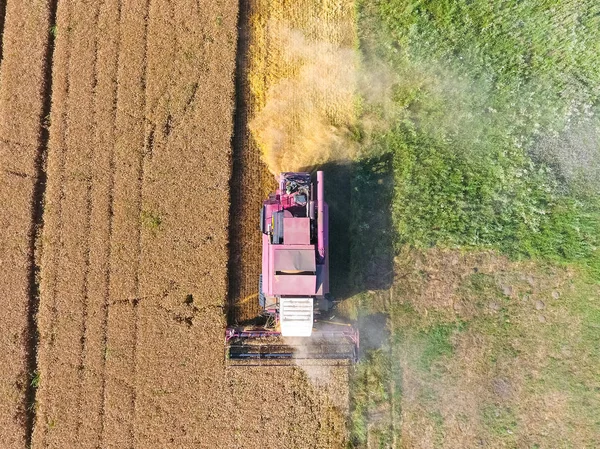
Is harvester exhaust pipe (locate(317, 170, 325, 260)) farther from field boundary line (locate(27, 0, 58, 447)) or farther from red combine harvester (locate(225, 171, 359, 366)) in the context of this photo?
field boundary line (locate(27, 0, 58, 447))

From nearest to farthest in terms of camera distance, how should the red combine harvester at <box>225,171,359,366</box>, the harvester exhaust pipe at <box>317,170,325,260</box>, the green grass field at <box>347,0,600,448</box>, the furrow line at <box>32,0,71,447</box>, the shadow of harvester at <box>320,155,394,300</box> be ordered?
the red combine harvester at <box>225,171,359,366</box>, the harvester exhaust pipe at <box>317,170,325,260</box>, the green grass field at <box>347,0,600,448</box>, the furrow line at <box>32,0,71,447</box>, the shadow of harvester at <box>320,155,394,300</box>

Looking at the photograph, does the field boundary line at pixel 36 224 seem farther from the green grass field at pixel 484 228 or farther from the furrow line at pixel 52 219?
the green grass field at pixel 484 228

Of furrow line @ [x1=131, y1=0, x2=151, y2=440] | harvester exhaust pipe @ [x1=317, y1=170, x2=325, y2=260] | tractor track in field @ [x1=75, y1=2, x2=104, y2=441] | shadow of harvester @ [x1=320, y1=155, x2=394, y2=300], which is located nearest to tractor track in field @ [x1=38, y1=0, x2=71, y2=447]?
tractor track in field @ [x1=75, y1=2, x2=104, y2=441]

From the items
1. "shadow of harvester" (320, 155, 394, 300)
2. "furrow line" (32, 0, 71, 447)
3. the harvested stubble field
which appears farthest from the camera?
"shadow of harvester" (320, 155, 394, 300)

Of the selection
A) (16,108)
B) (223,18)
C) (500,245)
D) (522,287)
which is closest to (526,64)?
(500,245)

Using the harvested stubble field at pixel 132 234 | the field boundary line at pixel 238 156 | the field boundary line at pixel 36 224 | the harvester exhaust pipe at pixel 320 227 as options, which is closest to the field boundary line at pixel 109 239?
the harvested stubble field at pixel 132 234

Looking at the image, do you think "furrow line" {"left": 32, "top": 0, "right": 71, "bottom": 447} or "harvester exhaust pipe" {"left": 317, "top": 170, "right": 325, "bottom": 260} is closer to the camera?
"harvester exhaust pipe" {"left": 317, "top": 170, "right": 325, "bottom": 260}

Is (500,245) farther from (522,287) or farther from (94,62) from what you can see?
(94,62)
